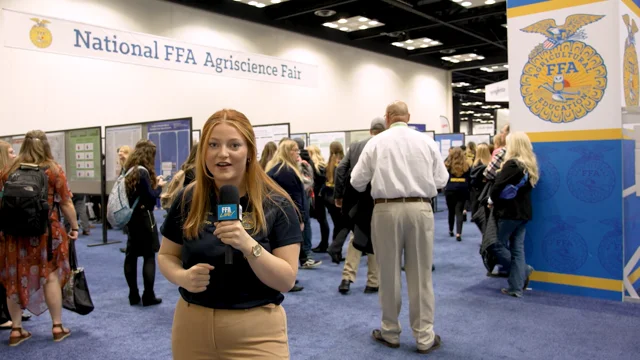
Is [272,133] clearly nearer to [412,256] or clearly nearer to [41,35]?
[41,35]

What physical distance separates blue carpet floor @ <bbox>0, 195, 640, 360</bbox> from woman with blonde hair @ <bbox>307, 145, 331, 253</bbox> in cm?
143

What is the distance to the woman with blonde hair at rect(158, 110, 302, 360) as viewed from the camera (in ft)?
4.42

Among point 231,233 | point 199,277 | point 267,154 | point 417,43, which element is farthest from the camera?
point 417,43

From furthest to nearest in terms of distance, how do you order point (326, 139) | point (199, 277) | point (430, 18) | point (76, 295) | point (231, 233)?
point (430, 18) → point (326, 139) → point (76, 295) → point (199, 277) → point (231, 233)

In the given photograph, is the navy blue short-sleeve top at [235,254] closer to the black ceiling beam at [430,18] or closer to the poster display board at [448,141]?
the black ceiling beam at [430,18]

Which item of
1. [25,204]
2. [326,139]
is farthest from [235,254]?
[326,139]

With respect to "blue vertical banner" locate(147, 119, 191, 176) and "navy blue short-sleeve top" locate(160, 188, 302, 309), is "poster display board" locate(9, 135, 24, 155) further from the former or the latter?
"navy blue short-sleeve top" locate(160, 188, 302, 309)

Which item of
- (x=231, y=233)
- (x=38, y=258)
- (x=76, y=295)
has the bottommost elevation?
(x=76, y=295)

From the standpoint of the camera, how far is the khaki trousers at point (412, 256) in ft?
10.3

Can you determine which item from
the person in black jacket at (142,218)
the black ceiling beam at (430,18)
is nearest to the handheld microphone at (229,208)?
the person in black jacket at (142,218)

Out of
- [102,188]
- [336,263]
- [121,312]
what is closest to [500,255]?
[336,263]

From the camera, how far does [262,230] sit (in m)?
1.37

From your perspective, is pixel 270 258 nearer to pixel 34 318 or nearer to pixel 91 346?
pixel 91 346

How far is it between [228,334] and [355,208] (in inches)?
94.8
